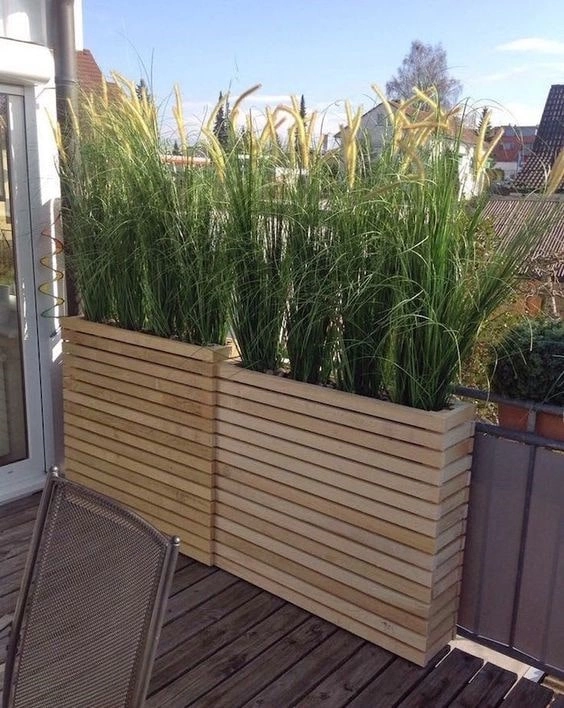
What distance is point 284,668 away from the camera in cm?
229

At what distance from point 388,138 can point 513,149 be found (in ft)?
1.31

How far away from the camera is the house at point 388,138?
2.11m

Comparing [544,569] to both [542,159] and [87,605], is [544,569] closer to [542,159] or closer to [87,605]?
[542,159]

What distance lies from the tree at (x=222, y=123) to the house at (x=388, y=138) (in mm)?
458

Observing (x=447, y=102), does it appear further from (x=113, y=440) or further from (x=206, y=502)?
(x=113, y=440)

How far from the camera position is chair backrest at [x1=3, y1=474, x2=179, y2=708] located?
50.0 inches

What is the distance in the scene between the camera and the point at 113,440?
3.15 meters

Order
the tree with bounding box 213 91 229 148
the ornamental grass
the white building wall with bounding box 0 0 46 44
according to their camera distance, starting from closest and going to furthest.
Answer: the ornamental grass
the tree with bounding box 213 91 229 148
the white building wall with bounding box 0 0 46 44

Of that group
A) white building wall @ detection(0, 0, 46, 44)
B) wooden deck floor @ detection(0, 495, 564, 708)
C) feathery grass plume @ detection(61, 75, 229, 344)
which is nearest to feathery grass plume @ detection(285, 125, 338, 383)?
feathery grass plume @ detection(61, 75, 229, 344)

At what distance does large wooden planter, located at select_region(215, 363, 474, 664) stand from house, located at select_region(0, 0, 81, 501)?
1.28 m

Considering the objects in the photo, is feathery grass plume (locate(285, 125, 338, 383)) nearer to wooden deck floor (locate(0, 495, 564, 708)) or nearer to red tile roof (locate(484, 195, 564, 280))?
red tile roof (locate(484, 195, 564, 280))

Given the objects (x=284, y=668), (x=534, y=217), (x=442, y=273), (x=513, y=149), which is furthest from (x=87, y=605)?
(x=513, y=149)

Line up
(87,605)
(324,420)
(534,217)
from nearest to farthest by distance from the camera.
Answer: (87,605)
(534,217)
(324,420)

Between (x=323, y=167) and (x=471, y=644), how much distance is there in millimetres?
1752
